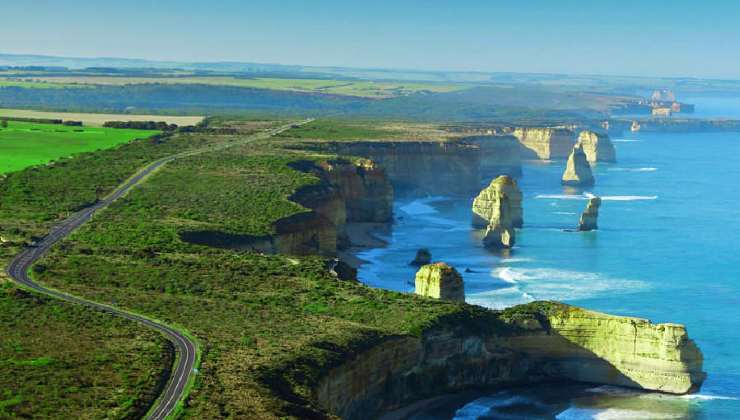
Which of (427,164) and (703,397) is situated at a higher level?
(703,397)

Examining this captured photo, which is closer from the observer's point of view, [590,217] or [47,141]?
[590,217]

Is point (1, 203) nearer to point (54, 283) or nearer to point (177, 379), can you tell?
point (54, 283)

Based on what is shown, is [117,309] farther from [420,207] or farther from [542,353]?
[420,207]

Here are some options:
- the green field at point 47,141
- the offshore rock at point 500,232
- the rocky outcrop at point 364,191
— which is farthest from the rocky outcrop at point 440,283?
the green field at point 47,141

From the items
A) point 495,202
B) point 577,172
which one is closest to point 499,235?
point 495,202

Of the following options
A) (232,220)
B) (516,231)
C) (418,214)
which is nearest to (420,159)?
(418,214)

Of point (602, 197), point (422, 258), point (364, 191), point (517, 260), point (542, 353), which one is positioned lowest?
point (602, 197)
